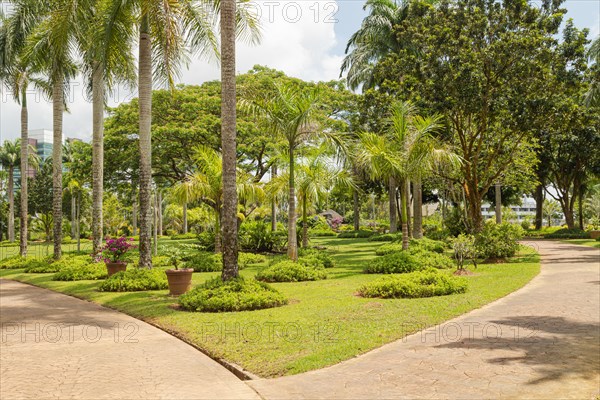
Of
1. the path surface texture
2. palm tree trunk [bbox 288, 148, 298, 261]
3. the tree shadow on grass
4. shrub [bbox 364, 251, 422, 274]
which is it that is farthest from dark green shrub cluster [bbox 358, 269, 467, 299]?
palm tree trunk [bbox 288, 148, 298, 261]

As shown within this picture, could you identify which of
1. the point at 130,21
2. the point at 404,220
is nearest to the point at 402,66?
the point at 404,220

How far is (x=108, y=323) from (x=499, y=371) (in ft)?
23.9

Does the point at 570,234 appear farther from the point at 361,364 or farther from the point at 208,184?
the point at 361,364

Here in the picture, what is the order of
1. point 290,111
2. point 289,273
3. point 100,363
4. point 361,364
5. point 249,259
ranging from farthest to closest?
point 249,259 → point 290,111 → point 289,273 → point 100,363 → point 361,364

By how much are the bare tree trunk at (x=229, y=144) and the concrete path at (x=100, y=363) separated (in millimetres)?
2466

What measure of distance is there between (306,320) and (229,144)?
180 inches

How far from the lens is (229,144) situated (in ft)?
38.3

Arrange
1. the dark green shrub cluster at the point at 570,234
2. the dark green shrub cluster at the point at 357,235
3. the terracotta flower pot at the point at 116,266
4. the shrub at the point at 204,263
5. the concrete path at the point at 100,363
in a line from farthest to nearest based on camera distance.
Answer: the dark green shrub cluster at the point at 357,235, the dark green shrub cluster at the point at 570,234, the shrub at the point at 204,263, the terracotta flower pot at the point at 116,266, the concrete path at the point at 100,363

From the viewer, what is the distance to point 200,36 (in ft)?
53.4

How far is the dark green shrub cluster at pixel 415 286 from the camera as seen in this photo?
38.9ft

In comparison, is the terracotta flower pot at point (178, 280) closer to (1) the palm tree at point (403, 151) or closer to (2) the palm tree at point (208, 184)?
(2) the palm tree at point (208, 184)

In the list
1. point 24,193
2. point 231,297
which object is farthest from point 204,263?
point 24,193

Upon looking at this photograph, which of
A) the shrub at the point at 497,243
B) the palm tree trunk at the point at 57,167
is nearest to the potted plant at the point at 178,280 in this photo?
the palm tree trunk at the point at 57,167

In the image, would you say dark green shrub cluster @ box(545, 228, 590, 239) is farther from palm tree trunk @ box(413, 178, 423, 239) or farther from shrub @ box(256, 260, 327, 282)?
shrub @ box(256, 260, 327, 282)
